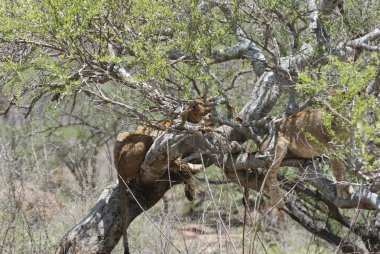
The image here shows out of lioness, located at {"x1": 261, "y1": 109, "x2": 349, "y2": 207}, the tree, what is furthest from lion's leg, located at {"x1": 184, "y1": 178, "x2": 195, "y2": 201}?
lioness, located at {"x1": 261, "y1": 109, "x2": 349, "y2": 207}

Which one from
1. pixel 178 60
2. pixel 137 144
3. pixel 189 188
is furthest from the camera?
pixel 189 188

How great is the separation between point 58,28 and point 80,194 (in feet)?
17.5

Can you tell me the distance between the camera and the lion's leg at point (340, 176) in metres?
6.45

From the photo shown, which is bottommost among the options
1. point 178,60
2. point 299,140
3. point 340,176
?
point 340,176

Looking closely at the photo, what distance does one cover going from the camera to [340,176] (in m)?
6.77

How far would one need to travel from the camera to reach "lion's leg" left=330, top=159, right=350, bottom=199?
6449mm

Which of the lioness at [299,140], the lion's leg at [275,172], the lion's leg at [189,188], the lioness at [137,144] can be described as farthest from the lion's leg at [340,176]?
the lion's leg at [189,188]

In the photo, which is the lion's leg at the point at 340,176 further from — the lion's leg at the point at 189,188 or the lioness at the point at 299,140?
the lion's leg at the point at 189,188

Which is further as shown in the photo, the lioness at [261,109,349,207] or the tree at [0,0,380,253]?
the lioness at [261,109,349,207]

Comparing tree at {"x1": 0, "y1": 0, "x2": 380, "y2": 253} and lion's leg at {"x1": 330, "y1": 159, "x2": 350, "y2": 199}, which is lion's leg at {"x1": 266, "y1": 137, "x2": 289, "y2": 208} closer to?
tree at {"x1": 0, "y1": 0, "x2": 380, "y2": 253}

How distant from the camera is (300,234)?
53.1ft

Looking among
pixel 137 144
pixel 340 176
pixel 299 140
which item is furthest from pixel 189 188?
pixel 340 176

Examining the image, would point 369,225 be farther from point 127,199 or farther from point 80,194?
point 80,194

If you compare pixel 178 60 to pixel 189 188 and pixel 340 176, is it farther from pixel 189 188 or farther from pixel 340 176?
pixel 340 176
